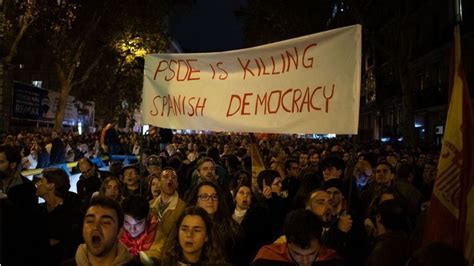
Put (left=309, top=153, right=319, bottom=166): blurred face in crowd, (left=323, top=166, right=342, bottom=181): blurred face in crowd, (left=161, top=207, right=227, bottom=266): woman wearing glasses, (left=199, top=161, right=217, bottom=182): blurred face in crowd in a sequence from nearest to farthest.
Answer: (left=161, top=207, right=227, bottom=266): woman wearing glasses < (left=323, top=166, right=342, bottom=181): blurred face in crowd < (left=199, top=161, right=217, bottom=182): blurred face in crowd < (left=309, top=153, right=319, bottom=166): blurred face in crowd

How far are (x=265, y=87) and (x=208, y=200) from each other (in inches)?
54.0

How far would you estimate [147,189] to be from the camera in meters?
6.69

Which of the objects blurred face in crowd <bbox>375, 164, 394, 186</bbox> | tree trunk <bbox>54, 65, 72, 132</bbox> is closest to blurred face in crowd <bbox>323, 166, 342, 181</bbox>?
blurred face in crowd <bbox>375, 164, 394, 186</bbox>

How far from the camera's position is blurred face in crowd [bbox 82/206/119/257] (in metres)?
3.20

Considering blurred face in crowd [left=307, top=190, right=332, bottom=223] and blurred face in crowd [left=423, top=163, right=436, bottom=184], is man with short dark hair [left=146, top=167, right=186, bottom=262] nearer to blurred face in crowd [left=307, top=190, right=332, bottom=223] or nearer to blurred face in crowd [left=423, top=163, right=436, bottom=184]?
blurred face in crowd [left=307, top=190, right=332, bottom=223]

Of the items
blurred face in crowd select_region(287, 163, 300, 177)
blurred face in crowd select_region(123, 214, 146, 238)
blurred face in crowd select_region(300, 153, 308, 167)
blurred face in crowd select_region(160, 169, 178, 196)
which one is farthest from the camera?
blurred face in crowd select_region(300, 153, 308, 167)

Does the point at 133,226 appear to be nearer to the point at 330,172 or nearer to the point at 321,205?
the point at 321,205

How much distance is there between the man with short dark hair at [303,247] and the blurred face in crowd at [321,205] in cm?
97

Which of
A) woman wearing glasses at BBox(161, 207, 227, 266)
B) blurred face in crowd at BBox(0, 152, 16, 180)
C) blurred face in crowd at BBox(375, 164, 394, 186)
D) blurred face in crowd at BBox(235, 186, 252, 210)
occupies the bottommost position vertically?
woman wearing glasses at BBox(161, 207, 227, 266)

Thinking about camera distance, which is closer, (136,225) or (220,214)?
(136,225)

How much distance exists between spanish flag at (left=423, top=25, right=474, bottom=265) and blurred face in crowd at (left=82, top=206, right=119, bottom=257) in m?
2.01

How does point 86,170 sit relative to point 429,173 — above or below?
below

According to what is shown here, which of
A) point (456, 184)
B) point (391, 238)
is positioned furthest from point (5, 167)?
point (456, 184)

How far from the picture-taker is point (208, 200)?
452 centimetres
